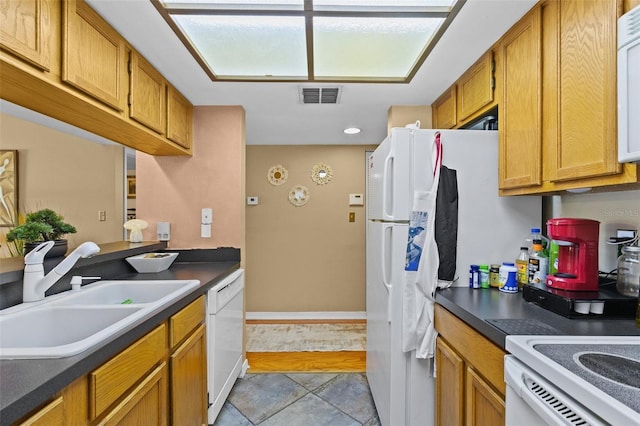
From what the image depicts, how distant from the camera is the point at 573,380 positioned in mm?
725

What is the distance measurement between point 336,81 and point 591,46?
130 centimetres

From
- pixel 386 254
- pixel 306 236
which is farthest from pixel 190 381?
pixel 306 236

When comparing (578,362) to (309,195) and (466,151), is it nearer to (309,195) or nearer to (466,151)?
(466,151)

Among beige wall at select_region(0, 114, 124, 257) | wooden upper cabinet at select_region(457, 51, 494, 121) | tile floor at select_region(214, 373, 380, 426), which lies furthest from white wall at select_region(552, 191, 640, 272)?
beige wall at select_region(0, 114, 124, 257)

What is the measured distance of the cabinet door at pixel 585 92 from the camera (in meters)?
1.06

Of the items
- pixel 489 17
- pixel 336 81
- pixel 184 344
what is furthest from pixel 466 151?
pixel 184 344

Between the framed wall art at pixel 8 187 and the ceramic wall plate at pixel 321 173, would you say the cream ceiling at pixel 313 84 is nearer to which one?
the ceramic wall plate at pixel 321 173

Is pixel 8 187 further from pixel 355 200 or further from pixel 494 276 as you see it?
pixel 355 200

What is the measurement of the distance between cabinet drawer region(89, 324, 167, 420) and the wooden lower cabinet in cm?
128

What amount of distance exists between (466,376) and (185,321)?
1312mm

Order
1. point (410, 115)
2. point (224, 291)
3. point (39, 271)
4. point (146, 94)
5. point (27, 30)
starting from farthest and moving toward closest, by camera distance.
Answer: point (410, 115), point (224, 291), point (146, 94), point (39, 271), point (27, 30)

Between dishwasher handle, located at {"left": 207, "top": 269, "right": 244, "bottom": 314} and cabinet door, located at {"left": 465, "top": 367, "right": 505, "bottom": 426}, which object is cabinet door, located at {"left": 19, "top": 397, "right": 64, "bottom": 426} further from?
cabinet door, located at {"left": 465, "top": 367, "right": 505, "bottom": 426}

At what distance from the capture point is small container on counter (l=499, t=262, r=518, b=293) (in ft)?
5.12

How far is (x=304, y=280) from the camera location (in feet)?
12.7
